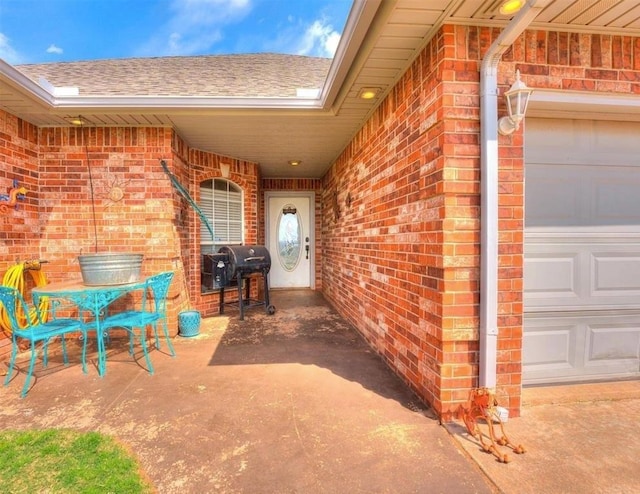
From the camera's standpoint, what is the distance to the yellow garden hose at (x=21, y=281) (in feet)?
10.3

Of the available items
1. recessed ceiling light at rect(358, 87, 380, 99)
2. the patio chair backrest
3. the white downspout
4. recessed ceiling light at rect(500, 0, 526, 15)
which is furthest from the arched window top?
recessed ceiling light at rect(500, 0, 526, 15)

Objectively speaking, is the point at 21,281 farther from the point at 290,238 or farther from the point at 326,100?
the point at 290,238

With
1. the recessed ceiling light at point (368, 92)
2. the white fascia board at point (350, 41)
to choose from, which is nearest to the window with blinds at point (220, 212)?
the white fascia board at point (350, 41)

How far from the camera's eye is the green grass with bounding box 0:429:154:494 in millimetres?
1539

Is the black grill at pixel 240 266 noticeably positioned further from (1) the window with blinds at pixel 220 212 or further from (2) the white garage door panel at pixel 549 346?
(2) the white garage door panel at pixel 549 346

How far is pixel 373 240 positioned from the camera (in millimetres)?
3410

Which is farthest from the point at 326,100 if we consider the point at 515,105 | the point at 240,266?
the point at 240,266

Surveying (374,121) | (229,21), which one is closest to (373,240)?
(374,121)

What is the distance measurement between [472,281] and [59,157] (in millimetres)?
4689

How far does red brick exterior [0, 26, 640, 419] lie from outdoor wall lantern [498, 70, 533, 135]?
0.27 feet

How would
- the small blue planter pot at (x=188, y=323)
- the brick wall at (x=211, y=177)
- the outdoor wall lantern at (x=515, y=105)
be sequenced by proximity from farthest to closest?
1. the brick wall at (x=211, y=177)
2. the small blue planter pot at (x=188, y=323)
3. the outdoor wall lantern at (x=515, y=105)

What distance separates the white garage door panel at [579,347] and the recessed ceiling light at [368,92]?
7.67 feet

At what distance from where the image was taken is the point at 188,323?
12.8ft

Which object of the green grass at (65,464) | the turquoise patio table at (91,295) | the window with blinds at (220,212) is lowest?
the green grass at (65,464)
